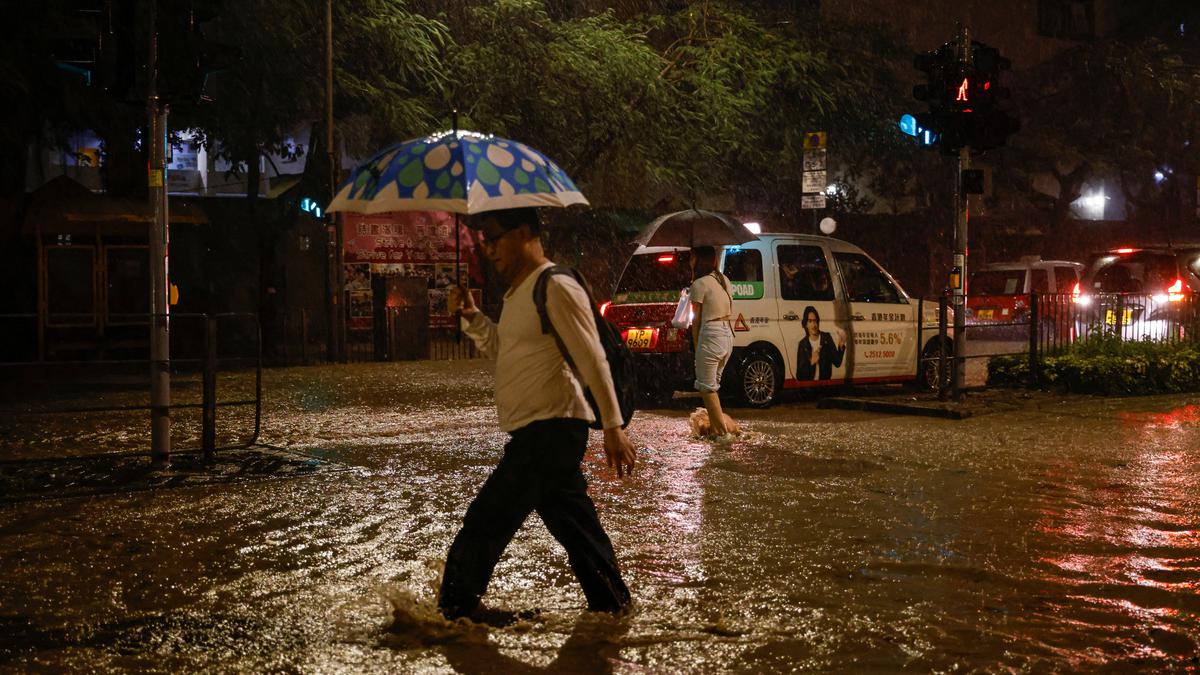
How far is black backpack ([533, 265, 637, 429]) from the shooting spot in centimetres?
479

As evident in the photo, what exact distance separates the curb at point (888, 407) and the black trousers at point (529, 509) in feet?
29.3

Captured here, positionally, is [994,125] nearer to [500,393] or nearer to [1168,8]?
[500,393]

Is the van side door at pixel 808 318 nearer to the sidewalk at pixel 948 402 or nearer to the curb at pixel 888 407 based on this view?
the curb at pixel 888 407

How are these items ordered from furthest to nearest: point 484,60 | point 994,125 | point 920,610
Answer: point 484,60 → point 994,125 → point 920,610

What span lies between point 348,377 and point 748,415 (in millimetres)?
7996

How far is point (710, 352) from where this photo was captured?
1095cm

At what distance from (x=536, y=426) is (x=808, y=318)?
943cm

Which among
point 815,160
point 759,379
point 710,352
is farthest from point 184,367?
point 710,352

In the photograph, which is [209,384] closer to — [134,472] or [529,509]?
[134,472]

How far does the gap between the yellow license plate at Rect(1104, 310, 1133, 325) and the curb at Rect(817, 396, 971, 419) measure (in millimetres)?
4064

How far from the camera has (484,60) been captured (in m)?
22.1

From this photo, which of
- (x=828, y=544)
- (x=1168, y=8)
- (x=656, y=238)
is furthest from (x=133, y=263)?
(x=1168, y=8)

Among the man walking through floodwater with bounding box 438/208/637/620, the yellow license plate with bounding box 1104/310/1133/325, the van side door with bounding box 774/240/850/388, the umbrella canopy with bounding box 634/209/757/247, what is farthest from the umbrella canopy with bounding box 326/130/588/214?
the yellow license plate with bounding box 1104/310/1133/325

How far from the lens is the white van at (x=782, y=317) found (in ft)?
44.1
